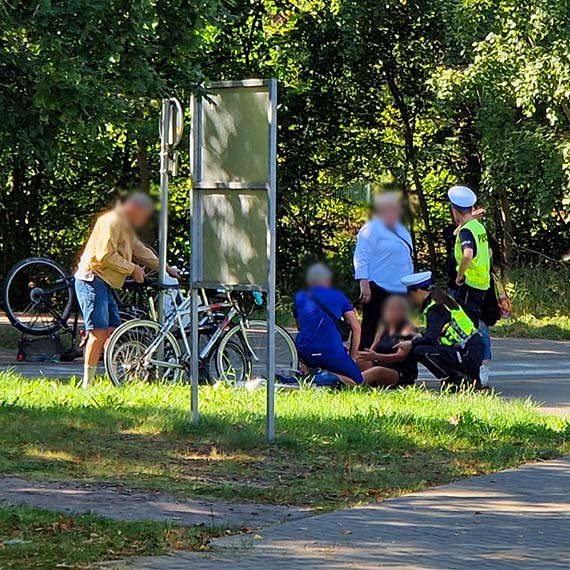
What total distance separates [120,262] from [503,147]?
520 inches

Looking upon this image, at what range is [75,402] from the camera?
1092 cm

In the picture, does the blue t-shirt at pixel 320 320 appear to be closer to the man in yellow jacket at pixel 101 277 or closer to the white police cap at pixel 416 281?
the white police cap at pixel 416 281

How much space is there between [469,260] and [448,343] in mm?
1144

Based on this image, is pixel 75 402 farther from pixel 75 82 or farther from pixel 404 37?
pixel 404 37

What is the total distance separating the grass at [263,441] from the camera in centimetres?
827

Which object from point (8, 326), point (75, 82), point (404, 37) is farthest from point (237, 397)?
point (404, 37)

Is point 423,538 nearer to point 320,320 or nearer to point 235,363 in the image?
point 320,320

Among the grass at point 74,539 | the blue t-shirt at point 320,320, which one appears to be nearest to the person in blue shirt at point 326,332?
the blue t-shirt at point 320,320

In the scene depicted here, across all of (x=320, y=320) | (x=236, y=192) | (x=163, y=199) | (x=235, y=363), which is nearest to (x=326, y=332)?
(x=320, y=320)

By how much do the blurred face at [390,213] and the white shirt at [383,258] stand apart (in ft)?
0.52

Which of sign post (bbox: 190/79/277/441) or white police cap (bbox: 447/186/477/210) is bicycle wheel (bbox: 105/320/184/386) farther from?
white police cap (bbox: 447/186/477/210)

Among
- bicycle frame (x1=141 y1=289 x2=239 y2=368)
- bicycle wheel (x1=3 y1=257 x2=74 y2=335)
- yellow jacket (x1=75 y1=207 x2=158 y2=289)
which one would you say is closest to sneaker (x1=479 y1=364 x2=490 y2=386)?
bicycle frame (x1=141 y1=289 x2=239 y2=368)

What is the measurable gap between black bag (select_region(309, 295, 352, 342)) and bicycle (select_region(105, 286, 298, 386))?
1.46ft

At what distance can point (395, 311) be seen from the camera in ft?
46.1
